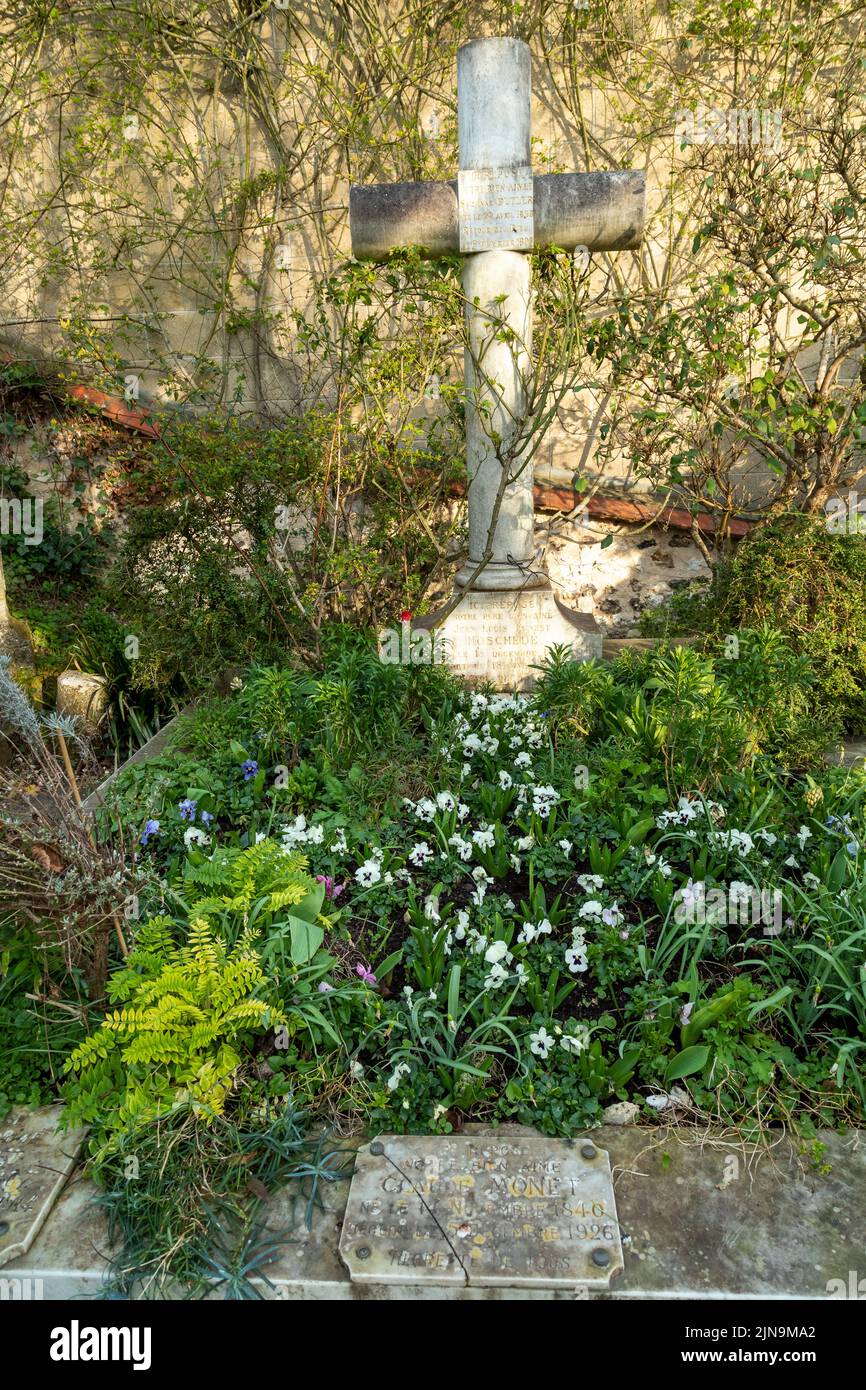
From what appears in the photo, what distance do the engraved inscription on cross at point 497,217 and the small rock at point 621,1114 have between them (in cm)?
291

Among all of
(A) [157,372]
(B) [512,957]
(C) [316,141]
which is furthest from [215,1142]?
(C) [316,141]

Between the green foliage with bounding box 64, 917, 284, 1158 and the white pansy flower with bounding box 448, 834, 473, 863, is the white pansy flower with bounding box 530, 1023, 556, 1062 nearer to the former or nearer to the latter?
the green foliage with bounding box 64, 917, 284, 1158

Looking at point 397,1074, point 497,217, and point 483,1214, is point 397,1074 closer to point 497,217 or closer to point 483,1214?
point 483,1214

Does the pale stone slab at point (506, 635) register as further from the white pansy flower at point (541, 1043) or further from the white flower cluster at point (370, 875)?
the white pansy flower at point (541, 1043)

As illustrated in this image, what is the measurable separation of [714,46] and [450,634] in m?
4.83

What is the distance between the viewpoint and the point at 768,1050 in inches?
103

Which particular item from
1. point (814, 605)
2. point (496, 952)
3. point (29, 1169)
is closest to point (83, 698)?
point (29, 1169)

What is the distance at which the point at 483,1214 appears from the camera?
2.23 m

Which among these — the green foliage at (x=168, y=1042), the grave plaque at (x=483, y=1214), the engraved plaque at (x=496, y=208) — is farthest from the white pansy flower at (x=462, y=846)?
the engraved plaque at (x=496, y=208)

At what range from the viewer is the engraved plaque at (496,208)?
4.52m

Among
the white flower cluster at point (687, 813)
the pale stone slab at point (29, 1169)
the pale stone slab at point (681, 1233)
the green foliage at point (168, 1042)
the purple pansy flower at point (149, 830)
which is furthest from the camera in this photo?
the white flower cluster at point (687, 813)

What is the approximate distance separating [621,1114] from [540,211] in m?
4.00

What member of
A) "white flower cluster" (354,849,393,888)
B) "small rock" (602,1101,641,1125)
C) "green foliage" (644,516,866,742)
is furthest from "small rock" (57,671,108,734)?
"small rock" (602,1101,641,1125)

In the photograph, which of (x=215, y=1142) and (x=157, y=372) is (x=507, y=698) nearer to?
(x=215, y=1142)
